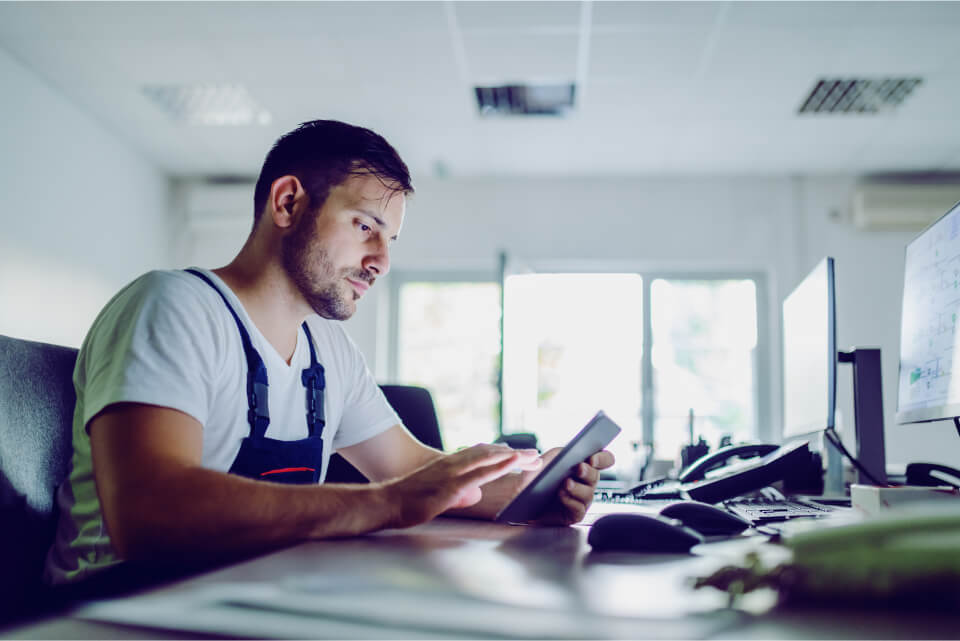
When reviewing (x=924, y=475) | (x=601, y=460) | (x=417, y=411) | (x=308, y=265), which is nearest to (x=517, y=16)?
(x=417, y=411)

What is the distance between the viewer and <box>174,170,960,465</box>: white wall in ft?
16.5

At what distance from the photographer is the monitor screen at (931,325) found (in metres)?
1.19

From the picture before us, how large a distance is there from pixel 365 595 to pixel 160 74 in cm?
389

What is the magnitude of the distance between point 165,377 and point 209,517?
0.71ft

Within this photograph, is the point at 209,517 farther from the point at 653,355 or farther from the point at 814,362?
the point at 653,355

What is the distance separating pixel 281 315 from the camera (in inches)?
47.8

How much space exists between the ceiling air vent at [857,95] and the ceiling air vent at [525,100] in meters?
1.32

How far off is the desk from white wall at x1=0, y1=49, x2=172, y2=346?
374 cm

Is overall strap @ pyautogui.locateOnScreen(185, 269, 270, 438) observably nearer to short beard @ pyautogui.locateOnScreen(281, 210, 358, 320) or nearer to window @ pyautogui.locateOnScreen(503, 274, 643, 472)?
short beard @ pyautogui.locateOnScreen(281, 210, 358, 320)

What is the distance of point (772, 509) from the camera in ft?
4.15

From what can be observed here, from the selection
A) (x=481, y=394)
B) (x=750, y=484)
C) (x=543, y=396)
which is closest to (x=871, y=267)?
(x=543, y=396)

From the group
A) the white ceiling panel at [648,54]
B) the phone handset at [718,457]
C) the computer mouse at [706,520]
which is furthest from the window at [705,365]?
the computer mouse at [706,520]

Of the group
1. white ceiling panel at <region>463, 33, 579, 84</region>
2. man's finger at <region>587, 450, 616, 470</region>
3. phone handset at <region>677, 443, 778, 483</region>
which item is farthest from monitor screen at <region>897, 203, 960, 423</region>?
white ceiling panel at <region>463, 33, 579, 84</region>

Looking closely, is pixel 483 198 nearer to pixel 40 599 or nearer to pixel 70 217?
pixel 70 217
